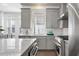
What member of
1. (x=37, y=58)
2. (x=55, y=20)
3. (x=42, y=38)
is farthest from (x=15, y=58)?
(x=55, y=20)

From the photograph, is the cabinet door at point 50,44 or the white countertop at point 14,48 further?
the cabinet door at point 50,44

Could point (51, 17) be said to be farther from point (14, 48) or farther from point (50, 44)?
point (14, 48)

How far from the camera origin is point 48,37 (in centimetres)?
301

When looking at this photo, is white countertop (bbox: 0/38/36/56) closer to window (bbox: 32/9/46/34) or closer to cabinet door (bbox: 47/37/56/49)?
cabinet door (bbox: 47/37/56/49)

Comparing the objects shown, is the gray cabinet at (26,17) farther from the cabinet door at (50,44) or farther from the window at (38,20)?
the cabinet door at (50,44)

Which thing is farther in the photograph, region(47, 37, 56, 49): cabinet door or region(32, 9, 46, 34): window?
region(32, 9, 46, 34): window

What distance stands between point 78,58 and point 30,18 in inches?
132

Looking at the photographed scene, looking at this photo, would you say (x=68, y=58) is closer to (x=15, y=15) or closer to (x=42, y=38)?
(x=42, y=38)

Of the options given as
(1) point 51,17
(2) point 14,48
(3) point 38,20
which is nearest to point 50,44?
(1) point 51,17

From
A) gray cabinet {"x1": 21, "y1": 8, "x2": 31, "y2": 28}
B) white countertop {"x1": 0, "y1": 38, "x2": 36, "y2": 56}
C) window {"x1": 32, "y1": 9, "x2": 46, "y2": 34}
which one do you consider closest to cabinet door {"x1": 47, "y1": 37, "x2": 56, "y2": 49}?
window {"x1": 32, "y1": 9, "x2": 46, "y2": 34}

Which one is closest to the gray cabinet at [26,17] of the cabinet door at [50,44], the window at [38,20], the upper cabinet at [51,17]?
the window at [38,20]

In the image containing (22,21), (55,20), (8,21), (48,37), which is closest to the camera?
(48,37)

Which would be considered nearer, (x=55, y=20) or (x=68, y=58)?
(x=68, y=58)

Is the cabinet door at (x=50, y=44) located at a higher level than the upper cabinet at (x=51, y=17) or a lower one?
lower
